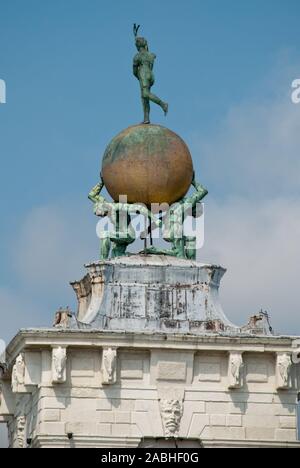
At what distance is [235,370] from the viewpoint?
60.3 metres

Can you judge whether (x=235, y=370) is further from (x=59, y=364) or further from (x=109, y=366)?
(x=59, y=364)

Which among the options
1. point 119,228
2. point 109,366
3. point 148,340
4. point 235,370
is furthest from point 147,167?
point 235,370

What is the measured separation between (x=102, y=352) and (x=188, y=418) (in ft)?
9.89

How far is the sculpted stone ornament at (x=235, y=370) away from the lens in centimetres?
6028

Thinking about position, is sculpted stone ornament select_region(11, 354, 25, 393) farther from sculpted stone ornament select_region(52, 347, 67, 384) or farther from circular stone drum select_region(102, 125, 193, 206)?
circular stone drum select_region(102, 125, 193, 206)

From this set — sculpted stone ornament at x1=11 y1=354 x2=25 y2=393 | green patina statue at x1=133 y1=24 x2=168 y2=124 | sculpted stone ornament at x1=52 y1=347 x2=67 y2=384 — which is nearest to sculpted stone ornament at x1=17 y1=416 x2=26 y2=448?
sculpted stone ornament at x1=11 y1=354 x2=25 y2=393

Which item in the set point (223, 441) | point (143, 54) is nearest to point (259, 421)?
point (223, 441)

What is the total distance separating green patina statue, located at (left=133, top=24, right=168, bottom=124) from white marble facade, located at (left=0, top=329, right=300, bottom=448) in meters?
7.68

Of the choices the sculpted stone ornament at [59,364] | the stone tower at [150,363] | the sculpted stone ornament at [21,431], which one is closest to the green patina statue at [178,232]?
the stone tower at [150,363]

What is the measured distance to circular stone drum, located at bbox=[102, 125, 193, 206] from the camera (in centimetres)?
6259

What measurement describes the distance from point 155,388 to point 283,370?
361 centimetres
